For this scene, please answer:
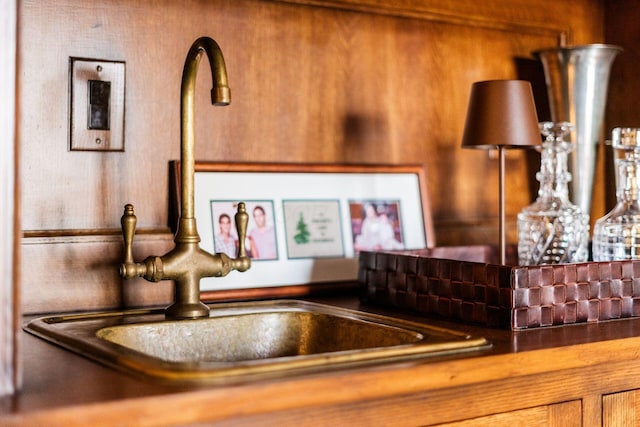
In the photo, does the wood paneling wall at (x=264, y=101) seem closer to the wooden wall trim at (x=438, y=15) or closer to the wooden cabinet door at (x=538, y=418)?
the wooden wall trim at (x=438, y=15)

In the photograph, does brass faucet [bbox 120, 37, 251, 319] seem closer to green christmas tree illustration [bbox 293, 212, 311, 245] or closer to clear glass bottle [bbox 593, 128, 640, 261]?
green christmas tree illustration [bbox 293, 212, 311, 245]

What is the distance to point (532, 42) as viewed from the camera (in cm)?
190

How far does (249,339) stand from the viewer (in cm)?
128

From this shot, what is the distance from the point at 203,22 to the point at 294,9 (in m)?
0.20

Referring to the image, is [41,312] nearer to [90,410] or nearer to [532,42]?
[90,410]

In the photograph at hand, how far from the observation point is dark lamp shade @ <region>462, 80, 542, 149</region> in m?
1.41

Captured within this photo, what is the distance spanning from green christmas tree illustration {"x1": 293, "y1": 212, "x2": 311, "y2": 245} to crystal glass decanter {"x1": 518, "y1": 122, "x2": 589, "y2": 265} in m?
0.40

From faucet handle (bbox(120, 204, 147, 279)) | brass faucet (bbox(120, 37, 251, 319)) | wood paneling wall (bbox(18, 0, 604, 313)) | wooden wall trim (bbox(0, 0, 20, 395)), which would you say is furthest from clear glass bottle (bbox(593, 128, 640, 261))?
wooden wall trim (bbox(0, 0, 20, 395))

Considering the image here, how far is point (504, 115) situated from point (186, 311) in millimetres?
636

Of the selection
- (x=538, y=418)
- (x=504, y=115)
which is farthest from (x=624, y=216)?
(x=538, y=418)

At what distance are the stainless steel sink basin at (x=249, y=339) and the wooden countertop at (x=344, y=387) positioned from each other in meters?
0.03

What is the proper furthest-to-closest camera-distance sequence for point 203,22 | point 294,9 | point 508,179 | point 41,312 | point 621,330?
point 508,179 → point 294,9 → point 203,22 → point 41,312 → point 621,330

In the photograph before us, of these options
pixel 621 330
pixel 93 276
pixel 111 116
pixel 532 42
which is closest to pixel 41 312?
pixel 93 276

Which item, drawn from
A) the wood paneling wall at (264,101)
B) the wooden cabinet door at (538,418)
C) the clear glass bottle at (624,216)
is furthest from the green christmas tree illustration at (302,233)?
the wooden cabinet door at (538,418)
